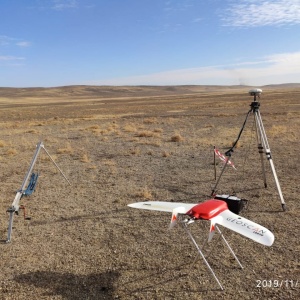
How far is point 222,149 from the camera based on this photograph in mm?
15711

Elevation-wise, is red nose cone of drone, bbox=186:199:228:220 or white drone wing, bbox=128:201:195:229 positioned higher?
red nose cone of drone, bbox=186:199:228:220

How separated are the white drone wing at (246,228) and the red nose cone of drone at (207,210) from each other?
58 mm

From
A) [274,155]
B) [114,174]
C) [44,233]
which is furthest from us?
[274,155]

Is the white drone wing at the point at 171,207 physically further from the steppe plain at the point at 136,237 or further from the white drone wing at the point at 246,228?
the steppe plain at the point at 136,237

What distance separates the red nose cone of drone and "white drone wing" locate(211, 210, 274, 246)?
0.06 metres

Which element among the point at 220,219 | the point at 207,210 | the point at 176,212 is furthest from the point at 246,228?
the point at 176,212

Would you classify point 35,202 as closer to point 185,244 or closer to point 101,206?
point 101,206

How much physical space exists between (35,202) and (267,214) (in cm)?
580

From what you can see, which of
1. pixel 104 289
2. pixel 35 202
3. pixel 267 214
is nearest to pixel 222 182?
pixel 267 214

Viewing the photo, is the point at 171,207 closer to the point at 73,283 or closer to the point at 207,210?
the point at 207,210

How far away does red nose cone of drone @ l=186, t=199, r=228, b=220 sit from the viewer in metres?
4.38

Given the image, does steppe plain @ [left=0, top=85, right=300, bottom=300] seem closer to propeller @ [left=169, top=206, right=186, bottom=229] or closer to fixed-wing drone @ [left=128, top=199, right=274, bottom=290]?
fixed-wing drone @ [left=128, top=199, right=274, bottom=290]

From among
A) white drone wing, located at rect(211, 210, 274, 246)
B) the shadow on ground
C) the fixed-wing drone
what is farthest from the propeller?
the shadow on ground

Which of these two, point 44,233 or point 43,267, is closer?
point 43,267
